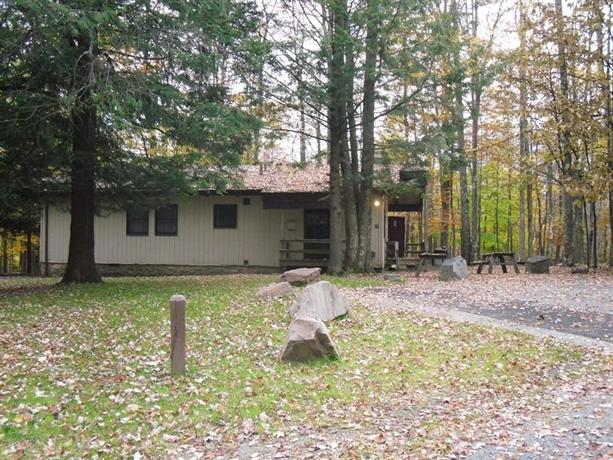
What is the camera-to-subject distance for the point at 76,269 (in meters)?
13.8

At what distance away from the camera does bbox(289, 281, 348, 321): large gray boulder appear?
8680mm

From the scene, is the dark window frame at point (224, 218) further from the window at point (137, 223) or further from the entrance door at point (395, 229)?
the entrance door at point (395, 229)

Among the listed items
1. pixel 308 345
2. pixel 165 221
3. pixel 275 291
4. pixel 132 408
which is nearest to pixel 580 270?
pixel 275 291

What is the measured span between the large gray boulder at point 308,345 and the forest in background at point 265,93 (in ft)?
17.2

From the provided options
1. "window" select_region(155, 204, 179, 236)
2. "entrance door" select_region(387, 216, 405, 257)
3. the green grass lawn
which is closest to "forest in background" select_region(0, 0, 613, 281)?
the green grass lawn

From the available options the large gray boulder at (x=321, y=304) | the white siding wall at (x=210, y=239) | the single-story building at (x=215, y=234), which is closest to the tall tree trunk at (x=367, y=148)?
the single-story building at (x=215, y=234)

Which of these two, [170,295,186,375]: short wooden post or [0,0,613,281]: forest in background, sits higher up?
[0,0,613,281]: forest in background

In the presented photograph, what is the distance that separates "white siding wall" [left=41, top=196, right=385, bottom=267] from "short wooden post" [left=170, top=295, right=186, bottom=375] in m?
13.8

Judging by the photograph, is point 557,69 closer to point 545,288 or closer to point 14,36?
point 545,288

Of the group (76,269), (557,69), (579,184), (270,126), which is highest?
(557,69)

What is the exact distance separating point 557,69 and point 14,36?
1602 cm

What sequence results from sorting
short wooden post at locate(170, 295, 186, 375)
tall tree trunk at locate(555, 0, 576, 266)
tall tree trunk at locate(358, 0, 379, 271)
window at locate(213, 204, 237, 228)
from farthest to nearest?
1. window at locate(213, 204, 237, 228)
2. tall tree trunk at locate(555, 0, 576, 266)
3. tall tree trunk at locate(358, 0, 379, 271)
4. short wooden post at locate(170, 295, 186, 375)

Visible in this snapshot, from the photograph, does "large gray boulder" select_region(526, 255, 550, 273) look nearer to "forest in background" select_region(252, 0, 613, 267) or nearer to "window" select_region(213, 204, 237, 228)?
"forest in background" select_region(252, 0, 613, 267)

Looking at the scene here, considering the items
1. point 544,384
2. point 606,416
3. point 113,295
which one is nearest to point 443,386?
point 544,384
